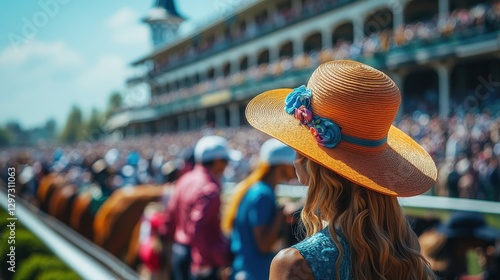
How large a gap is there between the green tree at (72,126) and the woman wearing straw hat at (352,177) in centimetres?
5120

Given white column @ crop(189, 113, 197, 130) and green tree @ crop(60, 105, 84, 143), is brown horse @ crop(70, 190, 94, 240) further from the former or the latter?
green tree @ crop(60, 105, 84, 143)

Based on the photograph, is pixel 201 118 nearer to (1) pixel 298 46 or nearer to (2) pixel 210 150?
(1) pixel 298 46

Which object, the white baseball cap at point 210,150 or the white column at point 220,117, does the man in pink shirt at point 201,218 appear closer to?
the white baseball cap at point 210,150

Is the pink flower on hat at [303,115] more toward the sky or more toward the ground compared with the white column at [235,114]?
more toward the sky

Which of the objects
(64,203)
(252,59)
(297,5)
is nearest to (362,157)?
(64,203)

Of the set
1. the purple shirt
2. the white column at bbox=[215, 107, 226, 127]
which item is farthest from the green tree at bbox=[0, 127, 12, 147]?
the purple shirt

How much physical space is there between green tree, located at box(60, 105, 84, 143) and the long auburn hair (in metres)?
51.2

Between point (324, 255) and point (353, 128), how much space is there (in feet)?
1.14

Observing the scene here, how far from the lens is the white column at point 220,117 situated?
3653 cm

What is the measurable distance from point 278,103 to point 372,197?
46 cm

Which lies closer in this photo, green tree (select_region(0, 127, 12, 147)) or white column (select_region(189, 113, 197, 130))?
green tree (select_region(0, 127, 12, 147))

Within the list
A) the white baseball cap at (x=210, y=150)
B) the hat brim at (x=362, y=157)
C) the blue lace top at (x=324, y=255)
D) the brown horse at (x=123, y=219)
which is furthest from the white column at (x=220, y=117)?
the blue lace top at (x=324, y=255)

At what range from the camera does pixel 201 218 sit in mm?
3617

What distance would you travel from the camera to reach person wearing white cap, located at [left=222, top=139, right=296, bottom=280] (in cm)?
295
